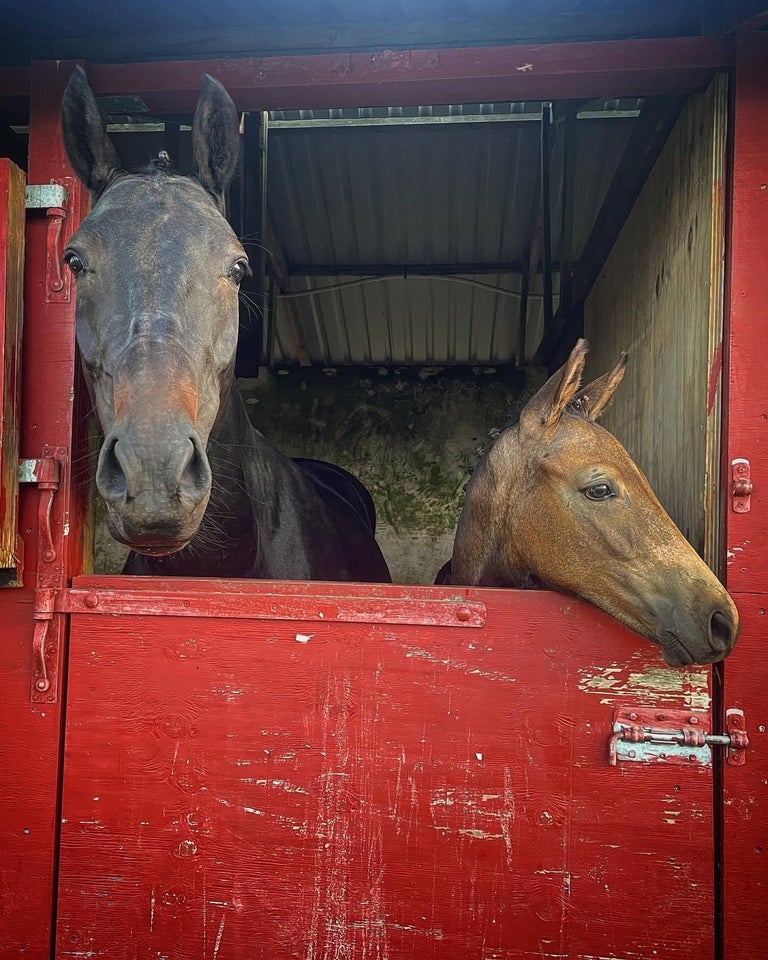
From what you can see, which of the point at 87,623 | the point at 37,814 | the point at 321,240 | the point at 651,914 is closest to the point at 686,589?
the point at 651,914

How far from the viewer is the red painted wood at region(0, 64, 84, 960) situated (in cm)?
203

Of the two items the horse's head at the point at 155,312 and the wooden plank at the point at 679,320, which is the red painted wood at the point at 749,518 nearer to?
the wooden plank at the point at 679,320

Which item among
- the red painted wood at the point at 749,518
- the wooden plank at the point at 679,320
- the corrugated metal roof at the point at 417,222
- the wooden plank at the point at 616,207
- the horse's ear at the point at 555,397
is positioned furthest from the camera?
the corrugated metal roof at the point at 417,222

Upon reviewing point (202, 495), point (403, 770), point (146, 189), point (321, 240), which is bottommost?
point (403, 770)

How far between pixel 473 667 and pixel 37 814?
1236 mm

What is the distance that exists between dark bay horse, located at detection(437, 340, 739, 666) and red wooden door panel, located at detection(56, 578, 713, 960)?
0.12 meters

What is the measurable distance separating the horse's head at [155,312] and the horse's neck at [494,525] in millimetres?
950

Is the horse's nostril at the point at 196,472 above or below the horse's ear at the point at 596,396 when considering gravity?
below

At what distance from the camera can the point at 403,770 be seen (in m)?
1.99

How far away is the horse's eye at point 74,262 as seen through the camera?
211 centimetres

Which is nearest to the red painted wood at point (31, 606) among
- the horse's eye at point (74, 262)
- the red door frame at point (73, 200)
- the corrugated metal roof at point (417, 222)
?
the red door frame at point (73, 200)

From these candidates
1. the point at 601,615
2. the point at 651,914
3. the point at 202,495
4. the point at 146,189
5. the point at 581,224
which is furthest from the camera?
the point at 581,224

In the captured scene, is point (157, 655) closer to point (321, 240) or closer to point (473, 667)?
point (473, 667)

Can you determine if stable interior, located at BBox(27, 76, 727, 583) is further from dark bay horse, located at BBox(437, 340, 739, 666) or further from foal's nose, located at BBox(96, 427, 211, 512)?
foal's nose, located at BBox(96, 427, 211, 512)
